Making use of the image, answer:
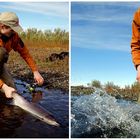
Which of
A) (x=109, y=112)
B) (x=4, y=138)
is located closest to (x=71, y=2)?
(x=109, y=112)

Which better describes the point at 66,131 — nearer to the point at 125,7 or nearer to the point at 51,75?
the point at 51,75

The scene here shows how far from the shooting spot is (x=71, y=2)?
20.4 ft

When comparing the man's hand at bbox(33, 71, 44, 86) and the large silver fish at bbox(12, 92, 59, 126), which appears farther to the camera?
the man's hand at bbox(33, 71, 44, 86)

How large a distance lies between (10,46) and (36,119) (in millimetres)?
1191

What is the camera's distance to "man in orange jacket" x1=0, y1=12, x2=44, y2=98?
592 centimetres

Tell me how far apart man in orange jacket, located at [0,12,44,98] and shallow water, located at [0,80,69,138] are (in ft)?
0.87

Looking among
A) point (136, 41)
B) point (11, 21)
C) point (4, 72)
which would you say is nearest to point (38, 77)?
point (4, 72)

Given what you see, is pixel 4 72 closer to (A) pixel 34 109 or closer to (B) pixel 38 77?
(B) pixel 38 77

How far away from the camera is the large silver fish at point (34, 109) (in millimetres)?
5801

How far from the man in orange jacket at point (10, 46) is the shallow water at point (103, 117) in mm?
731

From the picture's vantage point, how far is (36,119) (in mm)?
5836

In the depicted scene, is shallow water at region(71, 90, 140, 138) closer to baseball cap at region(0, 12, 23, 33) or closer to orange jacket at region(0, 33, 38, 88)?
orange jacket at region(0, 33, 38, 88)

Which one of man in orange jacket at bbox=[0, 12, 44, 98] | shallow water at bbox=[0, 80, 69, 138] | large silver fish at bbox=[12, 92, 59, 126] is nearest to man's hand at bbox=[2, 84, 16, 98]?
man in orange jacket at bbox=[0, 12, 44, 98]

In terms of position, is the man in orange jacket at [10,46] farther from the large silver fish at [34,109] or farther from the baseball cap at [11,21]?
the large silver fish at [34,109]
